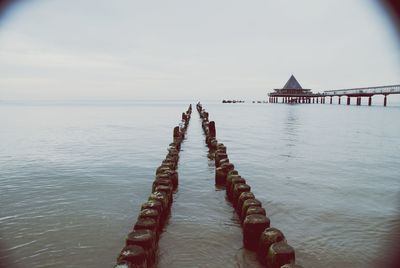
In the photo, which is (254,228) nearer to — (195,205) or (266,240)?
(266,240)

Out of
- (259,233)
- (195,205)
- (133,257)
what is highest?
(133,257)

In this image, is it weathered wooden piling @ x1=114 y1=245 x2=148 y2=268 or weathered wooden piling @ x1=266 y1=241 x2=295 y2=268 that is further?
weathered wooden piling @ x1=266 y1=241 x2=295 y2=268

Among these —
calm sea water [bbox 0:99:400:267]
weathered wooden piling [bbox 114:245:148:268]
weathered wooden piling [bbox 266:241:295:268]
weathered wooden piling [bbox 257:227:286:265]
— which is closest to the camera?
weathered wooden piling [bbox 114:245:148:268]

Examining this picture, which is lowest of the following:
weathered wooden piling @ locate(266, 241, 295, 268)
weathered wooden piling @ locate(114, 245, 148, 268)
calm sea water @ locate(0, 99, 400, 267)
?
calm sea water @ locate(0, 99, 400, 267)

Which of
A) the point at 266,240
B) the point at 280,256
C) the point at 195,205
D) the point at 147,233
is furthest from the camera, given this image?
the point at 195,205

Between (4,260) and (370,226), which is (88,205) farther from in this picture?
(370,226)

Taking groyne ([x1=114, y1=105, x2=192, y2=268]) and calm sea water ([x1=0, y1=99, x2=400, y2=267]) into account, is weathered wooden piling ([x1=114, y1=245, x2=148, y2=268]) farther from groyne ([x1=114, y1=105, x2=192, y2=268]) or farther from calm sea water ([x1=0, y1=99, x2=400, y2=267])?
calm sea water ([x1=0, y1=99, x2=400, y2=267])

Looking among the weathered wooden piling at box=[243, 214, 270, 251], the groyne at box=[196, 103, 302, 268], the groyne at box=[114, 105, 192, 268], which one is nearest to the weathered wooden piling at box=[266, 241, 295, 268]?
the groyne at box=[196, 103, 302, 268]

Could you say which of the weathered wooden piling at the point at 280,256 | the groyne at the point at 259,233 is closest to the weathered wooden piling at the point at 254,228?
the groyne at the point at 259,233

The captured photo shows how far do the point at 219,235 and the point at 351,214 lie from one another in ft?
12.2

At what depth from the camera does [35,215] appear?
8172 millimetres

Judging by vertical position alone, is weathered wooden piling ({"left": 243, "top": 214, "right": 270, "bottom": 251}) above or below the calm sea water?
above

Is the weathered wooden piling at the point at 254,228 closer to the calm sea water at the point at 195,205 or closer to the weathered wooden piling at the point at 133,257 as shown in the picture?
the calm sea water at the point at 195,205

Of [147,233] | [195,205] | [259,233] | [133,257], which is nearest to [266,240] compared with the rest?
[259,233]
